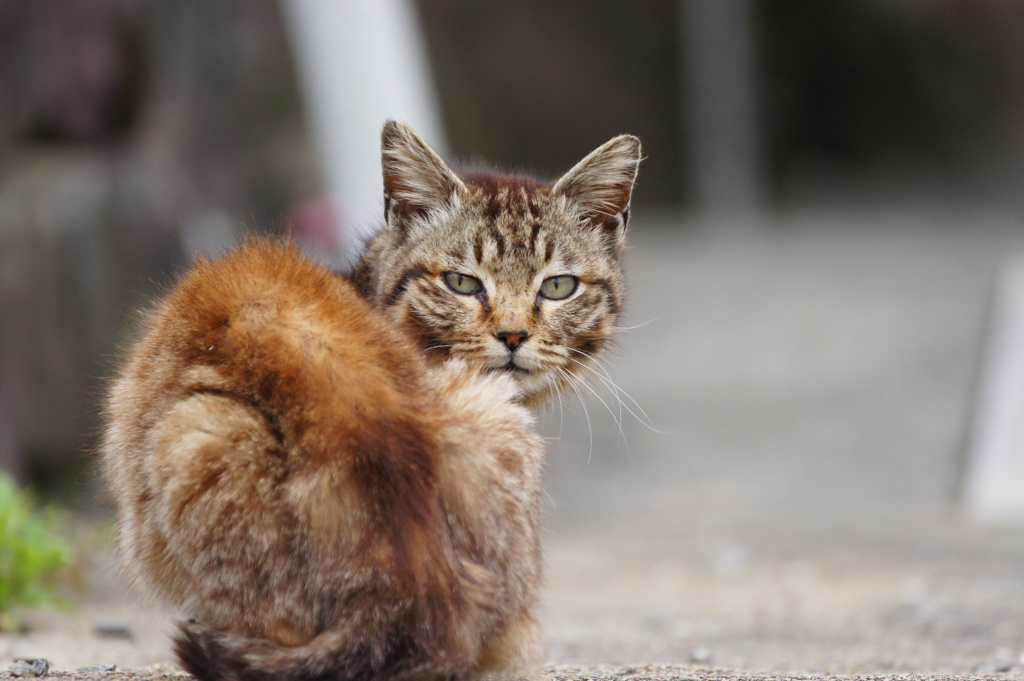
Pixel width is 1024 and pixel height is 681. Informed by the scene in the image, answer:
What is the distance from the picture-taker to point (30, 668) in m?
4.17

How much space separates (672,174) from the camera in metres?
20.8

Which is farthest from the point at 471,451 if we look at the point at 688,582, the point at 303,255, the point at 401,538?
the point at 688,582

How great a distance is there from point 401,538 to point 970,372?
10310 mm

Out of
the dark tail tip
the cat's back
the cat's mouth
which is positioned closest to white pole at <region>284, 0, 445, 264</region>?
the cat's mouth

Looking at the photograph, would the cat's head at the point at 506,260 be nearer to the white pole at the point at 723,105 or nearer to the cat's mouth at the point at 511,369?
the cat's mouth at the point at 511,369

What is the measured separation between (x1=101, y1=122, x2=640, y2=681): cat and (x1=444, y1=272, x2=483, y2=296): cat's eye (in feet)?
1.17

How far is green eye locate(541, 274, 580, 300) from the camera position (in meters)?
4.39

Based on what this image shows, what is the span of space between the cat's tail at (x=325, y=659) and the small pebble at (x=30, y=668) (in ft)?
3.89

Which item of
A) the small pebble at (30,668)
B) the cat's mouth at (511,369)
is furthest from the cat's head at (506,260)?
the small pebble at (30,668)

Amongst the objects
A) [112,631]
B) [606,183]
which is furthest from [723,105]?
[112,631]

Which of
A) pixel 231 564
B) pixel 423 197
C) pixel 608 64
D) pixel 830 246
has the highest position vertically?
pixel 608 64

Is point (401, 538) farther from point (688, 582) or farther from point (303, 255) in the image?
point (688, 582)

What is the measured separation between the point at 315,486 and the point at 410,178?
1.77m

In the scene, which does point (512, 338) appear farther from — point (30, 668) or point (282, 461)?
point (30, 668)
